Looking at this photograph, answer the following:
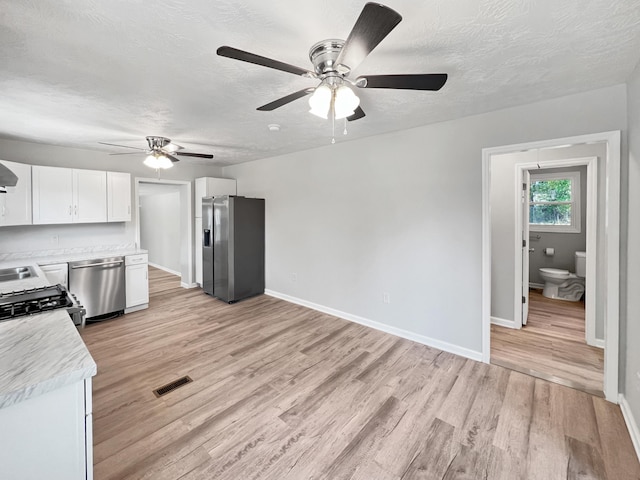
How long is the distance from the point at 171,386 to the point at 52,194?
3343 mm

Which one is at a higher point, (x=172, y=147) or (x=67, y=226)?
(x=172, y=147)

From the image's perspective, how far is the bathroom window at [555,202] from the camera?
5129 millimetres

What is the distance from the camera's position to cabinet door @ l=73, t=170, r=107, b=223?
394cm

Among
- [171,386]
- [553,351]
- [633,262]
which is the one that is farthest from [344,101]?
[553,351]

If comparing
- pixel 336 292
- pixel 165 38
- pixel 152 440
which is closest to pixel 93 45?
pixel 165 38

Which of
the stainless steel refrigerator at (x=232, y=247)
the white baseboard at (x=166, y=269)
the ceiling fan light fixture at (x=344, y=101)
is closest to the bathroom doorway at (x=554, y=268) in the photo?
the ceiling fan light fixture at (x=344, y=101)

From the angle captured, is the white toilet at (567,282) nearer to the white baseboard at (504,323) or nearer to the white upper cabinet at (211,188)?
the white baseboard at (504,323)

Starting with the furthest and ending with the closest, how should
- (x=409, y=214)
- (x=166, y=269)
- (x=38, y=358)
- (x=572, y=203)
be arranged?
(x=166, y=269), (x=572, y=203), (x=409, y=214), (x=38, y=358)

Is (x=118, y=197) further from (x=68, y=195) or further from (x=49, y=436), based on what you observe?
(x=49, y=436)

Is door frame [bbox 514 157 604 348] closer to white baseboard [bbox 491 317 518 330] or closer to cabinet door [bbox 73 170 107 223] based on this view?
white baseboard [bbox 491 317 518 330]

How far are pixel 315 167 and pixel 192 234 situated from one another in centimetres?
307

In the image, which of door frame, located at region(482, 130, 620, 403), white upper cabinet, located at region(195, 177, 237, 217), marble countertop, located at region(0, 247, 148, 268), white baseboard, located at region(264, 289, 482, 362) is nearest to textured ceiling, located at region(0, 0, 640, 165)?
door frame, located at region(482, 130, 620, 403)

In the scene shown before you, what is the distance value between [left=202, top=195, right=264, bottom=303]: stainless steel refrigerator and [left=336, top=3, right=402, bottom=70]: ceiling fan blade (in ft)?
12.0

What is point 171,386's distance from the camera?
2406 millimetres
